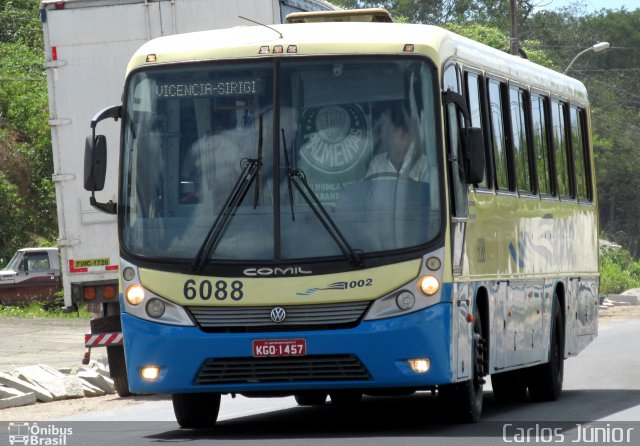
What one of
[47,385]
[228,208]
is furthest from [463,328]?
[47,385]

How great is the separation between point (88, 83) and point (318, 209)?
18.0 feet

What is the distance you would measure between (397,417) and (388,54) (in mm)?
3447

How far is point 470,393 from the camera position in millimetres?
12609

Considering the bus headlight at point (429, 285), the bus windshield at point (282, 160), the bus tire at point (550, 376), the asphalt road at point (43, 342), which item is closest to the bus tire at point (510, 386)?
the bus tire at point (550, 376)

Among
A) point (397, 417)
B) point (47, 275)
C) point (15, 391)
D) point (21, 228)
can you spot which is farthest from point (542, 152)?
point (21, 228)

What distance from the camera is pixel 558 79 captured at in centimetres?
1742

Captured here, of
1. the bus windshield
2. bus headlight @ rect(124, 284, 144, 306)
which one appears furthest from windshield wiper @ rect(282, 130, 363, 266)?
bus headlight @ rect(124, 284, 144, 306)

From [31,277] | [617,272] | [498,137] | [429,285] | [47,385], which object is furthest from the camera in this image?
[617,272]

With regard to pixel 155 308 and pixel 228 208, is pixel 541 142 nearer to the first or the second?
pixel 228 208

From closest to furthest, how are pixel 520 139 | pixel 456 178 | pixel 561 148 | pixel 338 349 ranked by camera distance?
pixel 338 349, pixel 456 178, pixel 520 139, pixel 561 148

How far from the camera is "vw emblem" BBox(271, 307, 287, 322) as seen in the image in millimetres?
11648

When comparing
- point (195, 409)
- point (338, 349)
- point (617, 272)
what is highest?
point (338, 349)

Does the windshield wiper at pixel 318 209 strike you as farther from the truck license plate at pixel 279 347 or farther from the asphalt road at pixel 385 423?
the asphalt road at pixel 385 423

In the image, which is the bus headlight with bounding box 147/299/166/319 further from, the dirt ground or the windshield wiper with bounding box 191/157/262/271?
the dirt ground
